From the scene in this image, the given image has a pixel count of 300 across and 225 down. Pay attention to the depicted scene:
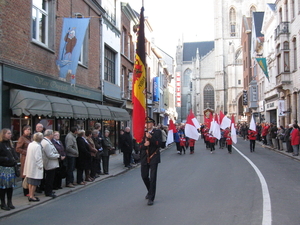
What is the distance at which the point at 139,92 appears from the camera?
7449 mm

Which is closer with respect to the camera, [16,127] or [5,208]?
[5,208]

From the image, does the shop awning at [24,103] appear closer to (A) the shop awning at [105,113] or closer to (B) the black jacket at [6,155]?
(B) the black jacket at [6,155]

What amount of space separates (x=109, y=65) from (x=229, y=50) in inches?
2127

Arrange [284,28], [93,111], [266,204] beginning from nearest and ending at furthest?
[266,204] → [93,111] → [284,28]

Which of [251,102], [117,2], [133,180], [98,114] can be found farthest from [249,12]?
[133,180]

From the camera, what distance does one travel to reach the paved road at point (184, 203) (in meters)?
5.99

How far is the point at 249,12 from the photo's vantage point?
230ft

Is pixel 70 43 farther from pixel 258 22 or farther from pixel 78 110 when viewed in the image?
pixel 258 22

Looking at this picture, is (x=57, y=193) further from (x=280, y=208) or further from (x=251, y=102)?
(x=251, y=102)

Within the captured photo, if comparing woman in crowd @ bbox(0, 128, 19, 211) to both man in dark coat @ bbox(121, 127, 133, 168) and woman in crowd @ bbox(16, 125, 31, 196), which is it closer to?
woman in crowd @ bbox(16, 125, 31, 196)

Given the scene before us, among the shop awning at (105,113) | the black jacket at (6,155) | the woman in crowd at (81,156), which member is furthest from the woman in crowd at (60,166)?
the shop awning at (105,113)

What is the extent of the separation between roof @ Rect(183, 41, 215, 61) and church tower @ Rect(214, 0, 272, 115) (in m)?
20.2

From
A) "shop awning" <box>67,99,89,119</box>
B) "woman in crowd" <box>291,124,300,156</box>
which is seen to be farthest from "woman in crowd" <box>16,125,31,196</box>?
"woman in crowd" <box>291,124,300,156</box>

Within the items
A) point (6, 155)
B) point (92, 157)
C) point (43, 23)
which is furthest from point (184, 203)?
point (43, 23)
